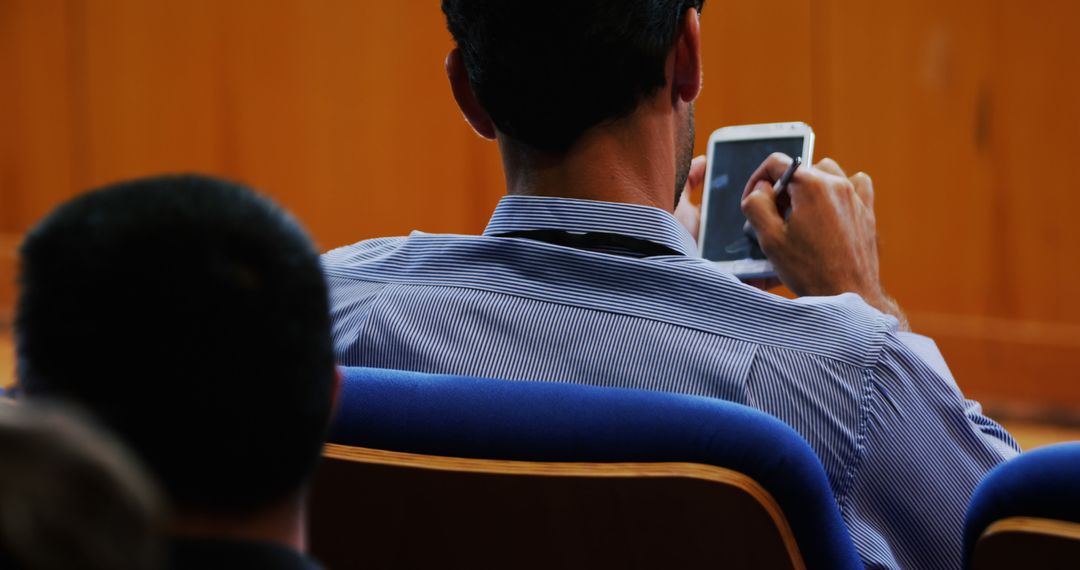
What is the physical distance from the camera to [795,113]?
3.09 meters

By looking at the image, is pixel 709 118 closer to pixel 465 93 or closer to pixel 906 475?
pixel 465 93

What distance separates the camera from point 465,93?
124 centimetres

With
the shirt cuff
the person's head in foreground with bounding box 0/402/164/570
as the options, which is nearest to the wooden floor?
the shirt cuff

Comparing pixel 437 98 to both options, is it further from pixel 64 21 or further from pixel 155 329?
pixel 155 329

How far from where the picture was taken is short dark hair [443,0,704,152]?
112cm

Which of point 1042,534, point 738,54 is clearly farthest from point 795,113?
point 1042,534

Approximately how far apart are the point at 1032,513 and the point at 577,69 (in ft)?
1.95

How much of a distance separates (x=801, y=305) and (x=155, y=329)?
65 cm

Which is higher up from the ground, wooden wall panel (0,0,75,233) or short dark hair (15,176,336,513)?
short dark hair (15,176,336,513)

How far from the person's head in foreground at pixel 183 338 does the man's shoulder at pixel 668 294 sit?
554mm

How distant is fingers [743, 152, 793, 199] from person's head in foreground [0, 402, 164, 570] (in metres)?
1.05

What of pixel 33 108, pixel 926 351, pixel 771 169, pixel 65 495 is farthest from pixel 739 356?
pixel 33 108

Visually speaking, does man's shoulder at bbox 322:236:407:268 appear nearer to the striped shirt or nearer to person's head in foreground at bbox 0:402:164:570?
the striped shirt

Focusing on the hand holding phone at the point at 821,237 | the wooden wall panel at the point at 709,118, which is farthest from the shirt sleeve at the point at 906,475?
the wooden wall panel at the point at 709,118
